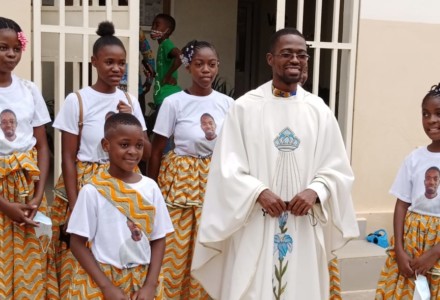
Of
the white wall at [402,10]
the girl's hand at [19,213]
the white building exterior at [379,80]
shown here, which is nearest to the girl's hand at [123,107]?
the girl's hand at [19,213]

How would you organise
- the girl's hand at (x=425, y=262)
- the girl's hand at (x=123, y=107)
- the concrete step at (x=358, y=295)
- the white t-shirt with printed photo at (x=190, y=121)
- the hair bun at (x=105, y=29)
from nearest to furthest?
the girl's hand at (x=425, y=262)
the girl's hand at (x=123, y=107)
the hair bun at (x=105, y=29)
the white t-shirt with printed photo at (x=190, y=121)
the concrete step at (x=358, y=295)

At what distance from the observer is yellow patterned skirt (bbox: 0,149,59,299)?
361cm

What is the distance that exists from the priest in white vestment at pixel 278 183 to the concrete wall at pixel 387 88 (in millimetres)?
2747

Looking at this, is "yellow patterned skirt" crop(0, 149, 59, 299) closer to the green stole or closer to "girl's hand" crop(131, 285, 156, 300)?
the green stole

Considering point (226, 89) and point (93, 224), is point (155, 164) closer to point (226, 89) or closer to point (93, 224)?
point (93, 224)

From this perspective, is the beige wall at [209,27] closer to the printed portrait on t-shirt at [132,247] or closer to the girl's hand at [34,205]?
the girl's hand at [34,205]

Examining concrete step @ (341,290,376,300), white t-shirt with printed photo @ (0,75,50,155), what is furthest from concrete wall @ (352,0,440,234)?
white t-shirt with printed photo @ (0,75,50,155)

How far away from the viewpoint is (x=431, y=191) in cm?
388

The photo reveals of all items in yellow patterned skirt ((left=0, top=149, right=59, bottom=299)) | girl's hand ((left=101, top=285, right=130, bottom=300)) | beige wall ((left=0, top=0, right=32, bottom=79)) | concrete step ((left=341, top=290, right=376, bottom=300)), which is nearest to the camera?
girl's hand ((left=101, top=285, right=130, bottom=300))

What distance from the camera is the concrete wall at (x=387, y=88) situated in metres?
6.31

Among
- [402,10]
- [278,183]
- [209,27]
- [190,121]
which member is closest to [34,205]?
[190,121]

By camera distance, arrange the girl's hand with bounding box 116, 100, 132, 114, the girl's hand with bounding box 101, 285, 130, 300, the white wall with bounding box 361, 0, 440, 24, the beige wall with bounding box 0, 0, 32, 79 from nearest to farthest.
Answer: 1. the girl's hand with bounding box 101, 285, 130, 300
2. the girl's hand with bounding box 116, 100, 132, 114
3. the beige wall with bounding box 0, 0, 32, 79
4. the white wall with bounding box 361, 0, 440, 24

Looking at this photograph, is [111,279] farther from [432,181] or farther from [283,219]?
[432,181]

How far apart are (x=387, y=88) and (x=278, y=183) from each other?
10.5 ft
